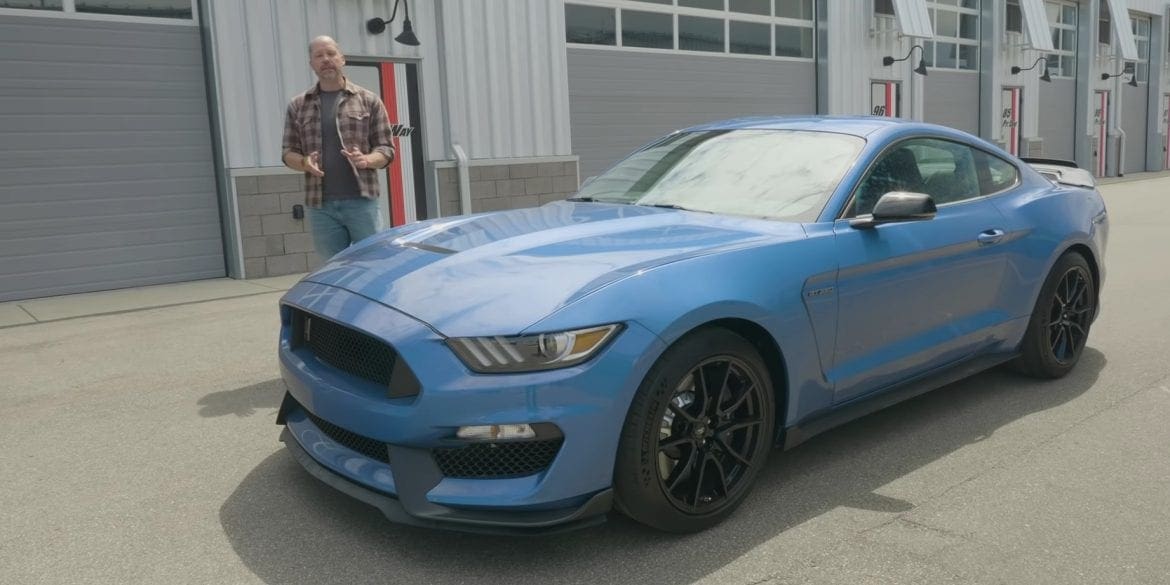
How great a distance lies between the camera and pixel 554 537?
3.05 metres

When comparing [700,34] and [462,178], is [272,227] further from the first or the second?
[700,34]

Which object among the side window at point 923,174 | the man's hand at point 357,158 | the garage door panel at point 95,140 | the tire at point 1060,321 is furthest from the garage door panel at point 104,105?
the tire at point 1060,321

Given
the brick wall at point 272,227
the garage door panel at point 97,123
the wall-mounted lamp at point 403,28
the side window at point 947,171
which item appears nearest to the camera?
the side window at point 947,171

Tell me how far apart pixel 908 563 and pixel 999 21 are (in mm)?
21700

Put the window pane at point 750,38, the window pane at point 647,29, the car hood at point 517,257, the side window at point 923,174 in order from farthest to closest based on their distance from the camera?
the window pane at point 750,38, the window pane at point 647,29, the side window at point 923,174, the car hood at point 517,257

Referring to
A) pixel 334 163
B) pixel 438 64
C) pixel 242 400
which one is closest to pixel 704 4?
pixel 438 64

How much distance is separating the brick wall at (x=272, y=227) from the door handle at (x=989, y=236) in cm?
697

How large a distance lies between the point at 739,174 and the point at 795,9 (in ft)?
43.2

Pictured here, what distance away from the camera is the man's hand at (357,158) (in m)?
5.16

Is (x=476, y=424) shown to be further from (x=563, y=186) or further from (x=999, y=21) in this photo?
(x=999, y=21)

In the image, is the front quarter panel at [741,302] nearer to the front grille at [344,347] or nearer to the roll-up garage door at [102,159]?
the front grille at [344,347]

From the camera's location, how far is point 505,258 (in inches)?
127

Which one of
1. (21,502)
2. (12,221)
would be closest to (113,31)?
(12,221)

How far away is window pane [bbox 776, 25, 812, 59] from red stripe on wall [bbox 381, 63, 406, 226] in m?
7.68
